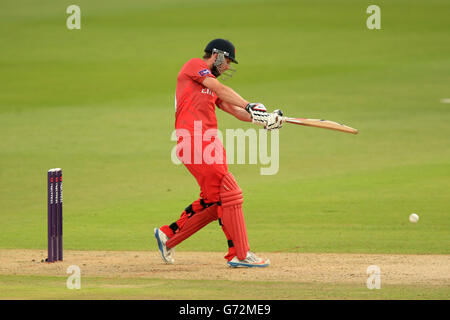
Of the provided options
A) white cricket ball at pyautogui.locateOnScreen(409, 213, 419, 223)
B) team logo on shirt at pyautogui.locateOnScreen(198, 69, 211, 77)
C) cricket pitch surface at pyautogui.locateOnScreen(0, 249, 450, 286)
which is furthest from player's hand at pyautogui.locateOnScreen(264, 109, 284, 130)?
white cricket ball at pyautogui.locateOnScreen(409, 213, 419, 223)

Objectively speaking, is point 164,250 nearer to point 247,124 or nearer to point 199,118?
point 199,118

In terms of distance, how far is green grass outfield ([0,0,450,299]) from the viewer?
34.9ft

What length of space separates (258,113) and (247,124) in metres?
10.8

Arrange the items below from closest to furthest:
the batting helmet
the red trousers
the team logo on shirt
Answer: the red trousers < the team logo on shirt < the batting helmet

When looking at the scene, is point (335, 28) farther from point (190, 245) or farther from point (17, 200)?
point (190, 245)

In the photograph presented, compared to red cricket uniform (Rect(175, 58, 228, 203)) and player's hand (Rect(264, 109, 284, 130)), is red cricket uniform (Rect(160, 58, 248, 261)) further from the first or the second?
player's hand (Rect(264, 109, 284, 130))

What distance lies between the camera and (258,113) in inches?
324

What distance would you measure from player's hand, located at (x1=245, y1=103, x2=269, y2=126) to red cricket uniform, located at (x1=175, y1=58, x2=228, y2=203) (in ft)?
1.13

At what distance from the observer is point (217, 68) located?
8523 mm

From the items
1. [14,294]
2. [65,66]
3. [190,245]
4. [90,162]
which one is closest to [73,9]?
[65,66]

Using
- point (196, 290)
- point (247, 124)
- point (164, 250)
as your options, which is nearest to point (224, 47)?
point (164, 250)

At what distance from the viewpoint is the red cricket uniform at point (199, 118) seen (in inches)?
321

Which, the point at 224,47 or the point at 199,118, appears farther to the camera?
the point at 224,47

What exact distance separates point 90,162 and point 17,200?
9.94ft
